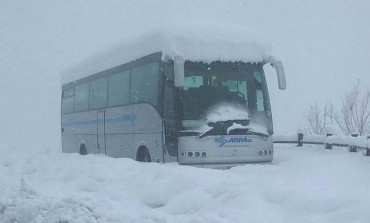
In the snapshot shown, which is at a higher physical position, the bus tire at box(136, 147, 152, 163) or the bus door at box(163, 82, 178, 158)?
the bus door at box(163, 82, 178, 158)

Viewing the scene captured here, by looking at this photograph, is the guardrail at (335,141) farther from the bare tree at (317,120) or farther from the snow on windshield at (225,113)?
the bare tree at (317,120)

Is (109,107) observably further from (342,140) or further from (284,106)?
(284,106)

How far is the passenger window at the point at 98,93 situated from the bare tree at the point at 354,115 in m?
19.6

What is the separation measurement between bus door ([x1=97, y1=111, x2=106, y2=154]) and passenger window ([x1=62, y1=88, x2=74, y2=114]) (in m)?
3.75

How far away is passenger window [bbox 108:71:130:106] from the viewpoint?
14109 millimetres

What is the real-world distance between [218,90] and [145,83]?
2150 millimetres

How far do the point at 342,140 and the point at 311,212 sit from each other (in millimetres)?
11912

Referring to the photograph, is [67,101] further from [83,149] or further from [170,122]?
[170,122]

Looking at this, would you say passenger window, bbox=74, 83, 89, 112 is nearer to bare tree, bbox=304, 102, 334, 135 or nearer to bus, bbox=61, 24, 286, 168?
bus, bbox=61, 24, 286, 168

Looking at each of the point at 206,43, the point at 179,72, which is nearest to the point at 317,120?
the point at 206,43

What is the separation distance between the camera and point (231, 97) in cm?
1170

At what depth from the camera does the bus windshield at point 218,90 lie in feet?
37.7

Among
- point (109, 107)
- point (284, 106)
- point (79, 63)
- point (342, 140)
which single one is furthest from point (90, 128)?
point (284, 106)

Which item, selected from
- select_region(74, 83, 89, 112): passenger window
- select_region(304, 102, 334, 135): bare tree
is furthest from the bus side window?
select_region(304, 102, 334, 135): bare tree
